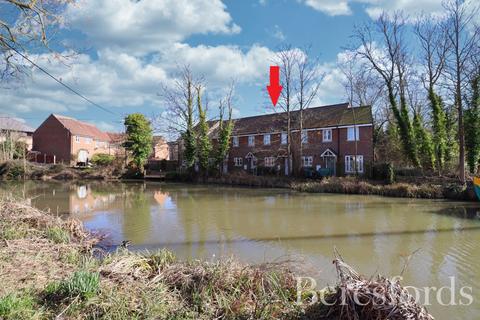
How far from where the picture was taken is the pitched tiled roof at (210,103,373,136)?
30763 mm

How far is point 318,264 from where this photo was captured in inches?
302

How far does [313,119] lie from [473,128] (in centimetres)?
1371

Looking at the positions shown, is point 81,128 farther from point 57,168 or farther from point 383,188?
point 383,188

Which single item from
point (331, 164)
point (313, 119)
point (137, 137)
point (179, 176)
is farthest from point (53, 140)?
point (331, 164)

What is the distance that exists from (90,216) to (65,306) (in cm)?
1135

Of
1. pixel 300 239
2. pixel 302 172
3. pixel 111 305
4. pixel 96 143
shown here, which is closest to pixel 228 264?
pixel 111 305

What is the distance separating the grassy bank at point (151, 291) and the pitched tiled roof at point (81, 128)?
44.8 m

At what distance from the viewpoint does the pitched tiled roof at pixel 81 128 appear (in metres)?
46.6

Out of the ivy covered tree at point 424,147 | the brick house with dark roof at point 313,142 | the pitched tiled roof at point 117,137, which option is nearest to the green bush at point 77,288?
the brick house with dark roof at point 313,142

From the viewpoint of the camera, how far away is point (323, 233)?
1106 cm

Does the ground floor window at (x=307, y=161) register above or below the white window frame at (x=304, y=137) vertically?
below

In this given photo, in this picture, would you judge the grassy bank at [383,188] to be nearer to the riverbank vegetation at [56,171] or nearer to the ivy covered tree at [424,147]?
the ivy covered tree at [424,147]

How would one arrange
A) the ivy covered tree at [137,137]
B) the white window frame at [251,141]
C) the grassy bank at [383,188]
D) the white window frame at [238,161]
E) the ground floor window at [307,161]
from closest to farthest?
the grassy bank at [383,188] → the ground floor window at [307,161] → the ivy covered tree at [137,137] → the white window frame at [251,141] → the white window frame at [238,161]

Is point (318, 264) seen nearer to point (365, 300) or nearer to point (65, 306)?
point (365, 300)
